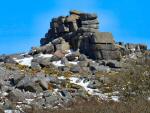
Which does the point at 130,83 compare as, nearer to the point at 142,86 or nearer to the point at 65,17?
the point at 142,86

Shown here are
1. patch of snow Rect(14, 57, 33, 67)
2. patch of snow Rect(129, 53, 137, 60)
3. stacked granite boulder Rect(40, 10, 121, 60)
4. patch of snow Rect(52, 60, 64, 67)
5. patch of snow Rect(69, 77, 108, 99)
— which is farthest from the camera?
stacked granite boulder Rect(40, 10, 121, 60)

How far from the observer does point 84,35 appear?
61.7 m

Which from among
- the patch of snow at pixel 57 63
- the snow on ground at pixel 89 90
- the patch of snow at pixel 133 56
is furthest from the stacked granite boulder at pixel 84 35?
the snow on ground at pixel 89 90

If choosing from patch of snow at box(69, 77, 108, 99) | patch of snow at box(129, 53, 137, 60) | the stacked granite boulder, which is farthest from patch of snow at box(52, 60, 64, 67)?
patch of snow at box(129, 53, 137, 60)

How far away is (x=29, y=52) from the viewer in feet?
205

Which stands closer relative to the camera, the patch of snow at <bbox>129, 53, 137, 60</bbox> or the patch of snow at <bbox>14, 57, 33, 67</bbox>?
the patch of snow at <bbox>14, 57, 33, 67</bbox>

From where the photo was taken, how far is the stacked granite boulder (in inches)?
2313

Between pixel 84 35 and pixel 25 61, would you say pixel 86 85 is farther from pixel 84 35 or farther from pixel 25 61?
pixel 84 35

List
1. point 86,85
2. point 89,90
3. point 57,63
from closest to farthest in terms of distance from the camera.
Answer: point 89,90, point 86,85, point 57,63

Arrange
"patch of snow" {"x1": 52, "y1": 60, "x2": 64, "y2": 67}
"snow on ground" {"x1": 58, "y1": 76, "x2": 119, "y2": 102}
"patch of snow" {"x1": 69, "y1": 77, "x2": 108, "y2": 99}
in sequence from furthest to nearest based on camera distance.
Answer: "patch of snow" {"x1": 52, "y1": 60, "x2": 64, "y2": 67} → "patch of snow" {"x1": 69, "y1": 77, "x2": 108, "y2": 99} → "snow on ground" {"x1": 58, "y1": 76, "x2": 119, "y2": 102}

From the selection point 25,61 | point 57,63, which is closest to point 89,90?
point 57,63

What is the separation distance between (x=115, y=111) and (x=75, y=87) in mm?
17868

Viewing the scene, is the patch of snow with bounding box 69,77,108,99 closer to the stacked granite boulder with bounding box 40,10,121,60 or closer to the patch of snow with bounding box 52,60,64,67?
the patch of snow with bounding box 52,60,64,67

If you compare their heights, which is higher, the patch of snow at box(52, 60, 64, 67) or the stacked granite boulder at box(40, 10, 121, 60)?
the stacked granite boulder at box(40, 10, 121, 60)
